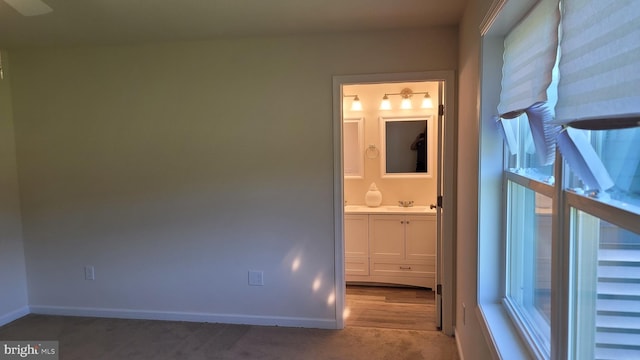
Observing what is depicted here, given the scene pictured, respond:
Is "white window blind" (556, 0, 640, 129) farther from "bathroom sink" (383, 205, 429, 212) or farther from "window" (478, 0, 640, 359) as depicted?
"bathroom sink" (383, 205, 429, 212)

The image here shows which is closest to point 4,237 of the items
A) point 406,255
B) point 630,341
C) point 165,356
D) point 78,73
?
point 78,73

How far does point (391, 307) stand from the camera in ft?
11.9

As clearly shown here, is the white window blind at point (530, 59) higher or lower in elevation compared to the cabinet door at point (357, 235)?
higher

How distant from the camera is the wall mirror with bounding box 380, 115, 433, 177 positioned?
434 centimetres

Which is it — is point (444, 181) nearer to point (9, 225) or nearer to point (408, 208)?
point (408, 208)

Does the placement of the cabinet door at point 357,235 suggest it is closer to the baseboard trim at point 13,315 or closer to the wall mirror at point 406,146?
the wall mirror at point 406,146

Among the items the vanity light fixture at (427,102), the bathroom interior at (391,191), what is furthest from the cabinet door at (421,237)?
the vanity light fixture at (427,102)

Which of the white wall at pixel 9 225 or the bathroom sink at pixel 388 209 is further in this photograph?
the bathroom sink at pixel 388 209

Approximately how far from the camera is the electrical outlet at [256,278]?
326 centimetres

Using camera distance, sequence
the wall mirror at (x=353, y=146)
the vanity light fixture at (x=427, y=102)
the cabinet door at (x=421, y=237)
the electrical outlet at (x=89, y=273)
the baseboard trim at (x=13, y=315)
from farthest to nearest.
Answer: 1. the wall mirror at (x=353, y=146)
2. the vanity light fixture at (x=427, y=102)
3. the cabinet door at (x=421, y=237)
4. the electrical outlet at (x=89, y=273)
5. the baseboard trim at (x=13, y=315)

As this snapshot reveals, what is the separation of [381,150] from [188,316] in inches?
101

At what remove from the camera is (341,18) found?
2684 millimetres

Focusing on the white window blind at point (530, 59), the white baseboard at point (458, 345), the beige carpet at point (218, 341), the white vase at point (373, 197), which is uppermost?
the white window blind at point (530, 59)

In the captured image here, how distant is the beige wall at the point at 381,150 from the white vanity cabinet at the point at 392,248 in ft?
1.41
